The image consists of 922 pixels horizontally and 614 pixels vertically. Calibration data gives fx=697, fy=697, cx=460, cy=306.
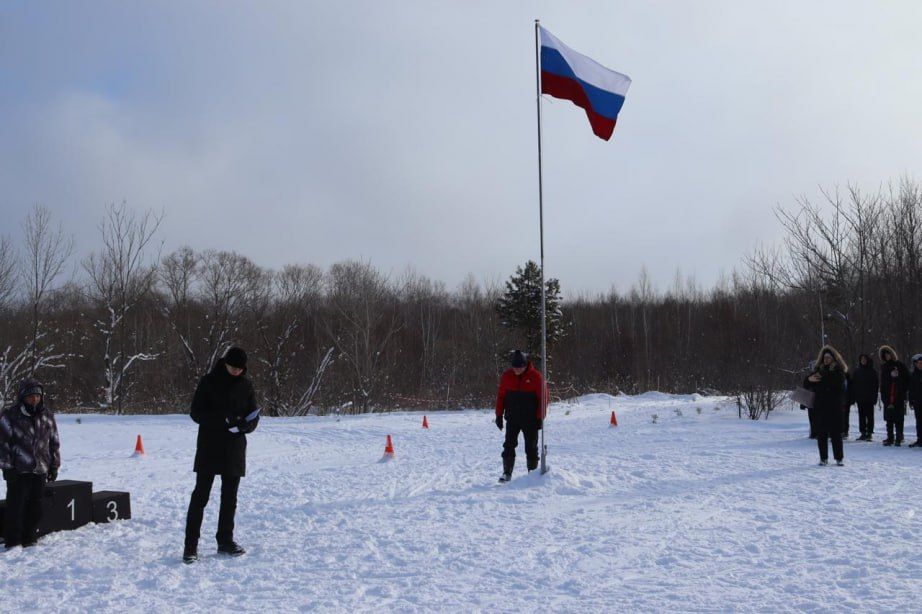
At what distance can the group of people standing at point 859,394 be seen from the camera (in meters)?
10.7

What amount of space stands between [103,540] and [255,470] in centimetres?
540

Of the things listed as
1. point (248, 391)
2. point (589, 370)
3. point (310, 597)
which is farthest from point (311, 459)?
point (589, 370)

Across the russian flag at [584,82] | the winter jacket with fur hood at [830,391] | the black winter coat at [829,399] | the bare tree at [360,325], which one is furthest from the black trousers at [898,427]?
the bare tree at [360,325]

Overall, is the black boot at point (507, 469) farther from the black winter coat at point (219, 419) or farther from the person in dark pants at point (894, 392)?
the person in dark pants at point (894, 392)

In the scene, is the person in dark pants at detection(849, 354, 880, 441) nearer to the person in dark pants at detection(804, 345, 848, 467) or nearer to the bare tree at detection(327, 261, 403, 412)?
the person in dark pants at detection(804, 345, 848, 467)

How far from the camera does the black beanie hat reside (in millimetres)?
6098

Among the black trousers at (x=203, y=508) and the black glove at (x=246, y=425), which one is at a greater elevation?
the black glove at (x=246, y=425)

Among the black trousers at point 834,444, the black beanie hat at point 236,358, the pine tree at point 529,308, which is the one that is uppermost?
the pine tree at point 529,308

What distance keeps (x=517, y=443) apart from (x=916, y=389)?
27.0ft

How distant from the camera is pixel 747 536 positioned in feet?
21.4

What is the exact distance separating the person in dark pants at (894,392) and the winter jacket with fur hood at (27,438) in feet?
45.1

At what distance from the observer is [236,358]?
613cm

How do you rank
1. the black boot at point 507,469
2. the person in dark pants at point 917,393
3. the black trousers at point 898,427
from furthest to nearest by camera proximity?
the black trousers at point 898,427 → the person in dark pants at point 917,393 → the black boot at point 507,469

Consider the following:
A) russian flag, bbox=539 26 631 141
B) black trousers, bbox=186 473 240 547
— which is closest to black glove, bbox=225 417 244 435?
black trousers, bbox=186 473 240 547
